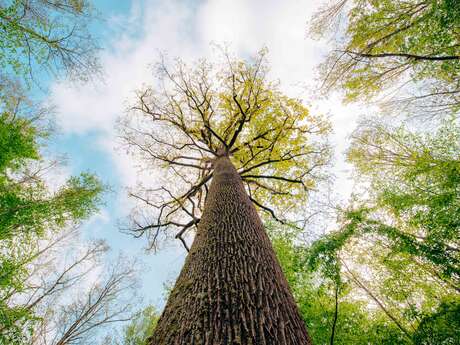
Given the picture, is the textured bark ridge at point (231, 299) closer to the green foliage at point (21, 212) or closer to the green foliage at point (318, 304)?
the green foliage at point (318, 304)

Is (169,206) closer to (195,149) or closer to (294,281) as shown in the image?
(195,149)

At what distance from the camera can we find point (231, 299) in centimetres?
142

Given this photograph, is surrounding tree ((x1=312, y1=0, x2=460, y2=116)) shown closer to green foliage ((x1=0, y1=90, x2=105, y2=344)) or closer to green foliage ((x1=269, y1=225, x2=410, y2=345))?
green foliage ((x1=269, y1=225, x2=410, y2=345))

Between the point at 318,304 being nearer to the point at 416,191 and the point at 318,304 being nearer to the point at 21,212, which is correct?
→ the point at 416,191

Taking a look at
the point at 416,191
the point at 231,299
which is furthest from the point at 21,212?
the point at 416,191

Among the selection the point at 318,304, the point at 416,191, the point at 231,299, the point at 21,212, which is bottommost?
the point at 231,299

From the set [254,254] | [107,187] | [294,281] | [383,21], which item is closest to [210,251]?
→ [254,254]

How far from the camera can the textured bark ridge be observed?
45.9 inches

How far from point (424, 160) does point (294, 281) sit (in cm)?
615

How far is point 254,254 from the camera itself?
6.57ft

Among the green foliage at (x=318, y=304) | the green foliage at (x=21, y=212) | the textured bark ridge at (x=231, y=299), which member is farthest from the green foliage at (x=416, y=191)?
the green foliage at (x=21, y=212)

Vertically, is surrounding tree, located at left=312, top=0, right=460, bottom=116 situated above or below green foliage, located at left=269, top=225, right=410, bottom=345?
above

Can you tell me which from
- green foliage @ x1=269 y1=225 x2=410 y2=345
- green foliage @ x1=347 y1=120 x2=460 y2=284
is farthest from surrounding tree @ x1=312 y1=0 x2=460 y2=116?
green foliage @ x1=269 y1=225 x2=410 y2=345

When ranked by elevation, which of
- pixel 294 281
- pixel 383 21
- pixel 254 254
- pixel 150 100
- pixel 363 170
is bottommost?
pixel 254 254
